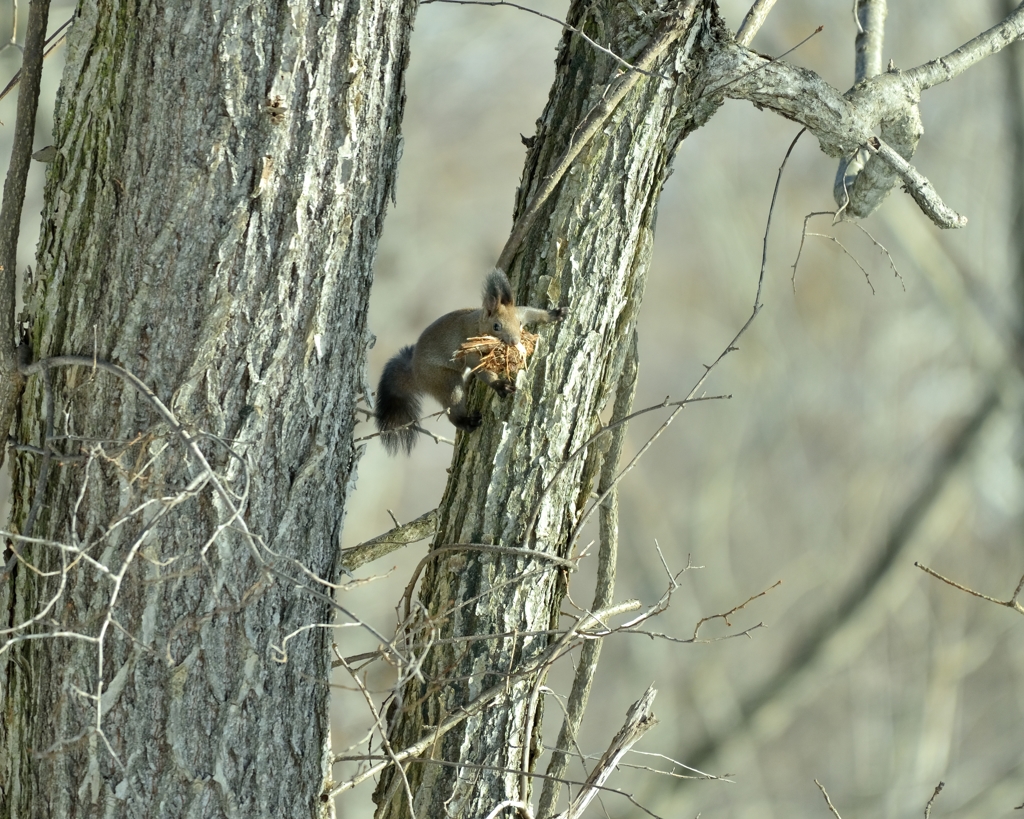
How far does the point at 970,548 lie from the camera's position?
1138 cm

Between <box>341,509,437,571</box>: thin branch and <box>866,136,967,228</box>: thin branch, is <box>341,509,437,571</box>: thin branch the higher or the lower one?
the lower one

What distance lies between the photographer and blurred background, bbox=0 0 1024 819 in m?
9.90

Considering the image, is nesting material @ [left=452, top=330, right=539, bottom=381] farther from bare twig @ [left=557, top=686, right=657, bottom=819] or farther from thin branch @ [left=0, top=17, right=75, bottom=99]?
thin branch @ [left=0, top=17, right=75, bottom=99]

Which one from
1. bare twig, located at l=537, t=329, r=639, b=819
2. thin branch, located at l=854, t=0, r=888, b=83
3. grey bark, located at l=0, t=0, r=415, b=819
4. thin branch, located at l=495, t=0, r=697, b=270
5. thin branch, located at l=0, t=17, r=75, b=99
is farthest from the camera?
thin branch, located at l=854, t=0, r=888, b=83

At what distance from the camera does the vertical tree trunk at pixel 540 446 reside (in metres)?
2.19

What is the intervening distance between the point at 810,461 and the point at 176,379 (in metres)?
12.5

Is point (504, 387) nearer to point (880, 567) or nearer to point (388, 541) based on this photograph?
point (388, 541)

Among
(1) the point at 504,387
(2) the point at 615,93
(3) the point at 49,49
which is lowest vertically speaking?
(1) the point at 504,387

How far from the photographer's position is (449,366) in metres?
3.12

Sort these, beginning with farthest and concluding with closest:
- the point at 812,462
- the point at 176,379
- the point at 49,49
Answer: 1. the point at 812,462
2. the point at 49,49
3. the point at 176,379

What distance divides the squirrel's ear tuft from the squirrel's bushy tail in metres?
0.91

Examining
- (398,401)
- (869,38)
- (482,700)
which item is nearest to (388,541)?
(482,700)

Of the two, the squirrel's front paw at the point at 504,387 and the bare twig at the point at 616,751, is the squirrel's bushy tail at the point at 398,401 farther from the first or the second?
the bare twig at the point at 616,751

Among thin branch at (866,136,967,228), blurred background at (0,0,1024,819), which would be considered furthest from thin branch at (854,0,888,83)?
blurred background at (0,0,1024,819)
